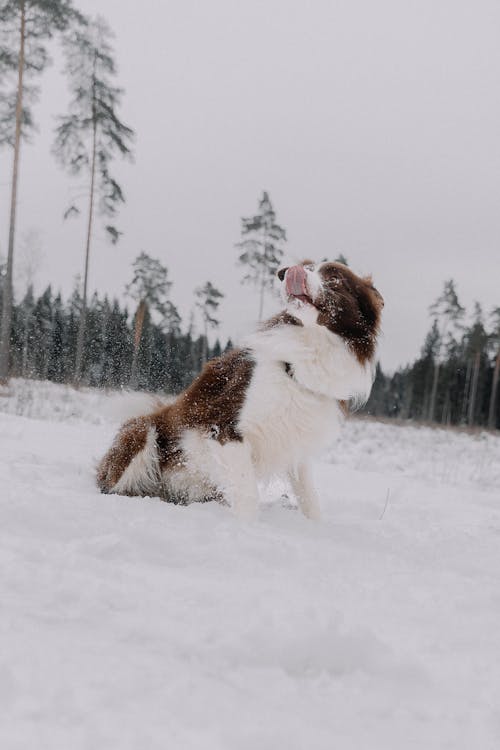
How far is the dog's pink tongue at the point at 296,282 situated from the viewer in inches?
133

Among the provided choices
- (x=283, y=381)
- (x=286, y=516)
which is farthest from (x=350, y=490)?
(x=283, y=381)

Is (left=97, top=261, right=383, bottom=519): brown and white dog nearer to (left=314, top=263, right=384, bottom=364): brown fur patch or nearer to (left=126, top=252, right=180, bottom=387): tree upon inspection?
(left=314, top=263, right=384, bottom=364): brown fur patch

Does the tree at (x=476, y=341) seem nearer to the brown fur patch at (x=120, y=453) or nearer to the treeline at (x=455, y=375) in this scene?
the treeline at (x=455, y=375)

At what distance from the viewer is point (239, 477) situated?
322cm

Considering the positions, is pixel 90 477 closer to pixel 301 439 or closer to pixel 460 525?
pixel 301 439

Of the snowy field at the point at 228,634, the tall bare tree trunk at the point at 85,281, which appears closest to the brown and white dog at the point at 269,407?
the snowy field at the point at 228,634

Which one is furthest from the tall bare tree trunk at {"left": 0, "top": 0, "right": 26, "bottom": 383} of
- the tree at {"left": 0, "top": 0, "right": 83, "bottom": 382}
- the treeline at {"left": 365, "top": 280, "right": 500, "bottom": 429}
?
the treeline at {"left": 365, "top": 280, "right": 500, "bottom": 429}

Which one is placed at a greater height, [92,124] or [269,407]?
[92,124]

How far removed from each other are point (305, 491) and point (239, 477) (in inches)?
25.1

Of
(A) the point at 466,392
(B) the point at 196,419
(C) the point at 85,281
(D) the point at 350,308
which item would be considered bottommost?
(A) the point at 466,392

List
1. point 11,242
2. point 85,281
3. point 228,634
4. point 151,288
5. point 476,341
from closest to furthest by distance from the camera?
1. point 228,634
2. point 11,242
3. point 85,281
4. point 151,288
5. point 476,341

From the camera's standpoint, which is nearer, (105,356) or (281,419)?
(281,419)

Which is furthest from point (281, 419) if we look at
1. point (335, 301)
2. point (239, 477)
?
point (335, 301)

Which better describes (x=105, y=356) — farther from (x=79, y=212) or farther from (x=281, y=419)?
(x=281, y=419)
